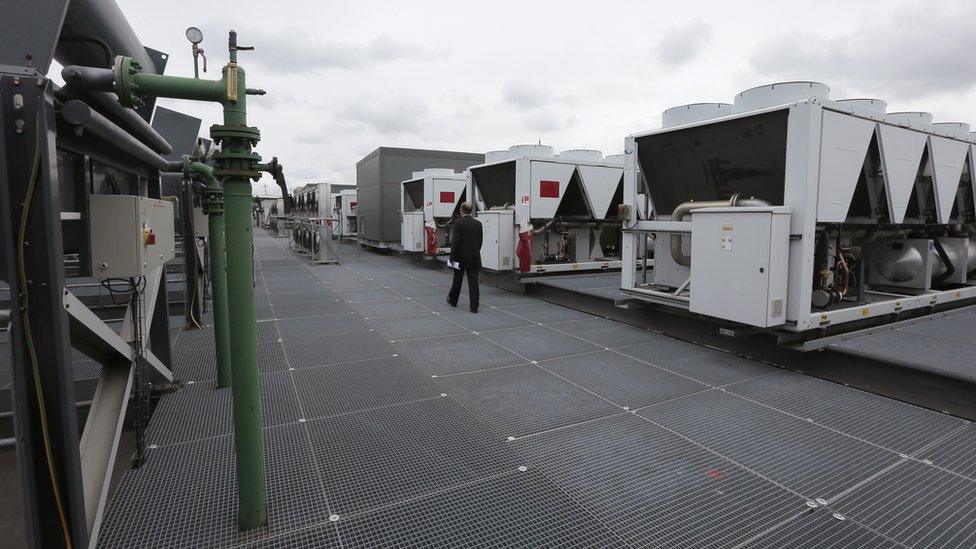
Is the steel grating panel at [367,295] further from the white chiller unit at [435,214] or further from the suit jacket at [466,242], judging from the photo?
the white chiller unit at [435,214]

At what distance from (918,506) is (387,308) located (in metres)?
6.62

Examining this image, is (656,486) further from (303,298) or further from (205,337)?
(303,298)

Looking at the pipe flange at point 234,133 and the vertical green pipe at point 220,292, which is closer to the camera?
the pipe flange at point 234,133

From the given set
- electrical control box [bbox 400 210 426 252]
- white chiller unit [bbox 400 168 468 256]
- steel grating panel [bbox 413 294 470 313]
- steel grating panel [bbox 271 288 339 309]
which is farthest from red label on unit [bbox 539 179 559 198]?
electrical control box [bbox 400 210 426 252]

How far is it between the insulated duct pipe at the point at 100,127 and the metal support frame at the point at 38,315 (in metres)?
0.07

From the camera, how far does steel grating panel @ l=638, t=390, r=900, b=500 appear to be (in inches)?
120

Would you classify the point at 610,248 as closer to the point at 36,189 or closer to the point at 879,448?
the point at 879,448

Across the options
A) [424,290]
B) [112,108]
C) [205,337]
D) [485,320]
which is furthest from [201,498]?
[424,290]

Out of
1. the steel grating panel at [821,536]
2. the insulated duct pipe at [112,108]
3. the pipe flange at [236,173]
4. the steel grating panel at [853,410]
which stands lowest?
the steel grating panel at [821,536]

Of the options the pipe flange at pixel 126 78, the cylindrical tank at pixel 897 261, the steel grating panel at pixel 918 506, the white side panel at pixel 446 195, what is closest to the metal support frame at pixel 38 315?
the pipe flange at pixel 126 78

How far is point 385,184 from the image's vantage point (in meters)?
17.3

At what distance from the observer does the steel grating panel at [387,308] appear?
301 inches

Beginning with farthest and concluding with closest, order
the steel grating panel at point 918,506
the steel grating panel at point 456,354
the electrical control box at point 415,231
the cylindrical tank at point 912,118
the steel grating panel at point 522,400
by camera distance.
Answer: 1. the electrical control box at point 415,231
2. the cylindrical tank at point 912,118
3. the steel grating panel at point 456,354
4. the steel grating panel at point 522,400
5. the steel grating panel at point 918,506

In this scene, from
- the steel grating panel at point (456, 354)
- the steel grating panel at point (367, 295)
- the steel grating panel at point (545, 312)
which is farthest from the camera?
→ the steel grating panel at point (367, 295)
